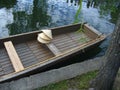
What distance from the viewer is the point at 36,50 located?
8164 mm

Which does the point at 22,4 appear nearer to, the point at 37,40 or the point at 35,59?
the point at 37,40

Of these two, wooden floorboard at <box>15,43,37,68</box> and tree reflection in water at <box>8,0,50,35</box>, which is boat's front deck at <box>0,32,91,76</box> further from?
tree reflection in water at <box>8,0,50,35</box>

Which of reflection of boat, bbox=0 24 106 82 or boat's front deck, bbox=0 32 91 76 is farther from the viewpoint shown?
boat's front deck, bbox=0 32 91 76

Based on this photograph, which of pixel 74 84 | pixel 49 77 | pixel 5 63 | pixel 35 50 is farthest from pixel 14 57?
pixel 74 84

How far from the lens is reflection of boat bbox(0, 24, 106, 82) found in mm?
6696

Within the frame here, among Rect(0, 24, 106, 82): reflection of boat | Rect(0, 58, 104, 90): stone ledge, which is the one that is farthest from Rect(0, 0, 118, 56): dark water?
Rect(0, 58, 104, 90): stone ledge

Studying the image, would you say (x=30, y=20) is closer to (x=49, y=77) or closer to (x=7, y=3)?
(x=7, y=3)

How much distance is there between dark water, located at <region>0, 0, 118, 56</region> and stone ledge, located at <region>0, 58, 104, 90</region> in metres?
3.72

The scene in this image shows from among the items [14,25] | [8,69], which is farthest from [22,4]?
[8,69]

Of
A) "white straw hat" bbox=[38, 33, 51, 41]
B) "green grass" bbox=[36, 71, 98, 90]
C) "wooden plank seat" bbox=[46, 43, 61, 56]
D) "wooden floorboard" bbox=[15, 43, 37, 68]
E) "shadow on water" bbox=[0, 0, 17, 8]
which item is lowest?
"green grass" bbox=[36, 71, 98, 90]

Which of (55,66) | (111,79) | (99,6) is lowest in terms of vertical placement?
(55,66)

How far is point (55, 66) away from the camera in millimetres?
7477

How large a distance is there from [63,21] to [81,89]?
6707 mm

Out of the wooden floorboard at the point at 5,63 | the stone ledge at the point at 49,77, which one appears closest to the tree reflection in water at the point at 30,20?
the wooden floorboard at the point at 5,63
